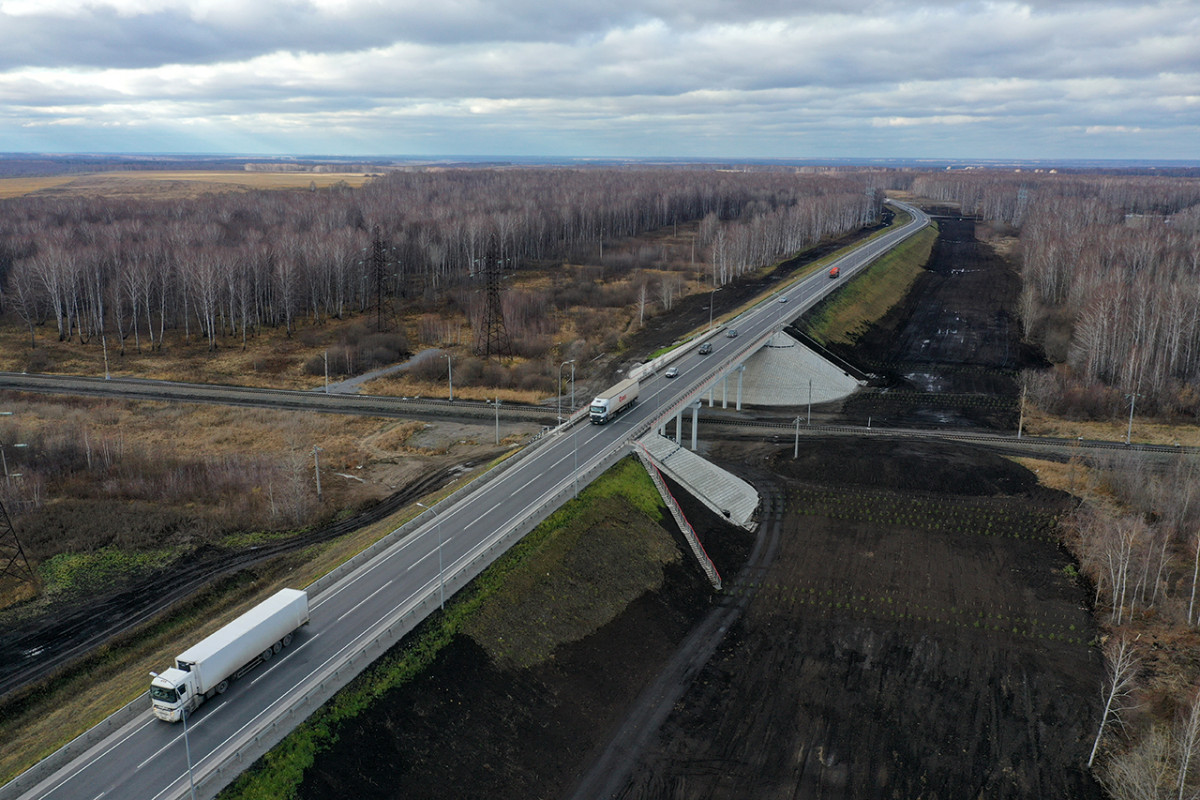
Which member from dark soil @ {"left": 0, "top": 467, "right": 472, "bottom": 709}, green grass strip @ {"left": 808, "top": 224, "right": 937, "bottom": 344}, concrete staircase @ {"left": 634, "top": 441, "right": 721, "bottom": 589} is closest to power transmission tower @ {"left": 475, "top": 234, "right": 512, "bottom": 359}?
green grass strip @ {"left": 808, "top": 224, "right": 937, "bottom": 344}

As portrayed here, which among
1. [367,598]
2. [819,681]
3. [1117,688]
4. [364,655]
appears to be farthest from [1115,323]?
[364,655]

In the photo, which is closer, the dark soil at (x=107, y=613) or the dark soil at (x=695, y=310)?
the dark soil at (x=107, y=613)

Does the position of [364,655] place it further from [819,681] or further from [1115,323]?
[1115,323]

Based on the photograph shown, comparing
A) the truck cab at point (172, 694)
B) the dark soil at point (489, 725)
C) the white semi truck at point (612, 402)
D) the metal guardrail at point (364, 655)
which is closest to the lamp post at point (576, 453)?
the metal guardrail at point (364, 655)

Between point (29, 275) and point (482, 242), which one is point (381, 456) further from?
point (482, 242)

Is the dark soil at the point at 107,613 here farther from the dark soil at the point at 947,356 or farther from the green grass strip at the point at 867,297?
the green grass strip at the point at 867,297

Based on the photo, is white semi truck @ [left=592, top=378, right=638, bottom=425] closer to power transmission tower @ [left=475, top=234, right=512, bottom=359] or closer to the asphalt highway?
the asphalt highway

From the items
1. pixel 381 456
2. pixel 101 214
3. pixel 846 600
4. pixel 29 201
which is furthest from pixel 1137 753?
pixel 29 201
